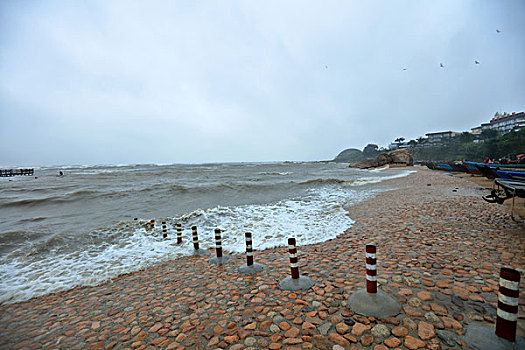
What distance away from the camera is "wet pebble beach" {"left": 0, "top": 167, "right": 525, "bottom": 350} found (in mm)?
3402

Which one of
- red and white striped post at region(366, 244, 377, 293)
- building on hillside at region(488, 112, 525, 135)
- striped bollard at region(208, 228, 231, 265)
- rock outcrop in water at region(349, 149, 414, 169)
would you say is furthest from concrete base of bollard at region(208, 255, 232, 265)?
building on hillside at region(488, 112, 525, 135)

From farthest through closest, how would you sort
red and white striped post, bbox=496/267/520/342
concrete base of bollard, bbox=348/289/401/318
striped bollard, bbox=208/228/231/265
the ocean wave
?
striped bollard, bbox=208/228/231/265, the ocean wave, concrete base of bollard, bbox=348/289/401/318, red and white striped post, bbox=496/267/520/342

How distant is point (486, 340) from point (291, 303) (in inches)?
109

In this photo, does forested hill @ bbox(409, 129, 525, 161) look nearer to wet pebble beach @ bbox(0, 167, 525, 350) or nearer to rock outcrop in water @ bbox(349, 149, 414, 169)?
rock outcrop in water @ bbox(349, 149, 414, 169)

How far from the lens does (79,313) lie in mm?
4863

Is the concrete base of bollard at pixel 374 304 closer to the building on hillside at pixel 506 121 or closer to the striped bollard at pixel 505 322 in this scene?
the striped bollard at pixel 505 322

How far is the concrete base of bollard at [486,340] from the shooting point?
9.19 ft

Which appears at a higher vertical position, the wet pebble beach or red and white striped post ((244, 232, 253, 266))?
red and white striped post ((244, 232, 253, 266))

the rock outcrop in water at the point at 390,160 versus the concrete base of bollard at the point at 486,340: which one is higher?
the rock outcrop in water at the point at 390,160

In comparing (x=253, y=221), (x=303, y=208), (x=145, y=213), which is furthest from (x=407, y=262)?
(x=145, y=213)

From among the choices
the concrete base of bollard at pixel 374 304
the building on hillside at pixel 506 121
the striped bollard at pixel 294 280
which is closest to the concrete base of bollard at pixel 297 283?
the striped bollard at pixel 294 280

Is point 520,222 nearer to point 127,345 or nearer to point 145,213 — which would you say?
point 127,345

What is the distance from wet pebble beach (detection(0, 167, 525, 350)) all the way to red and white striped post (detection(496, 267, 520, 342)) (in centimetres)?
42

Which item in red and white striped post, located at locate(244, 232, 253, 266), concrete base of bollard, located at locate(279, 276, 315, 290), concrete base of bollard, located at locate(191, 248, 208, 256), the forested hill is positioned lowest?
concrete base of bollard, located at locate(191, 248, 208, 256)
